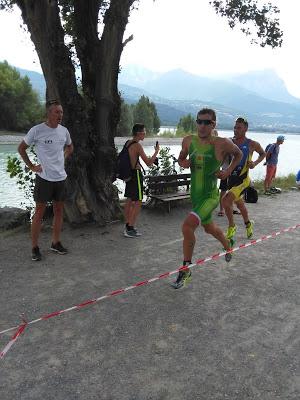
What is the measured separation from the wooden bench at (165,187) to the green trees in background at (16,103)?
245 ft

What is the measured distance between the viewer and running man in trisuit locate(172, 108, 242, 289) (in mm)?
4801

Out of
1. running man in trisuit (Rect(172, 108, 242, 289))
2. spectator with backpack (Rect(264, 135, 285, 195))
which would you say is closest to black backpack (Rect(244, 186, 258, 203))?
running man in trisuit (Rect(172, 108, 242, 289))

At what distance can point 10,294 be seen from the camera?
484 centimetres

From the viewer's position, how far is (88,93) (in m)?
7.95

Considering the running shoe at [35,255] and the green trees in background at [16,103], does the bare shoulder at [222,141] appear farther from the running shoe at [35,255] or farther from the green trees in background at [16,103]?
the green trees in background at [16,103]

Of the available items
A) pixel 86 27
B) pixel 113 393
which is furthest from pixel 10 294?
pixel 86 27

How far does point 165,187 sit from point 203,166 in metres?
5.25

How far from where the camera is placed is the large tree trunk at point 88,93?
7.20 metres

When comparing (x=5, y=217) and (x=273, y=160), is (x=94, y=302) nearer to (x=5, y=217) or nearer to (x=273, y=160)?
(x=5, y=217)

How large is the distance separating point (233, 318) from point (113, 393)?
1700 mm

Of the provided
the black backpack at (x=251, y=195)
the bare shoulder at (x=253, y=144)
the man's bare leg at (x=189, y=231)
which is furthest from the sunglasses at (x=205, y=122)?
the black backpack at (x=251, y=195)

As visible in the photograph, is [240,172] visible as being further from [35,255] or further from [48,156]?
[35,255]

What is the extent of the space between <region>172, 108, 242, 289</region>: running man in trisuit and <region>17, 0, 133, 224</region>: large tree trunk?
320cm

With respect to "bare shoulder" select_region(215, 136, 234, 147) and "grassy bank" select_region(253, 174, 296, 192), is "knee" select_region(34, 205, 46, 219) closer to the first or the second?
"bare shoulder" select_region(215, 136, 234, 147)
